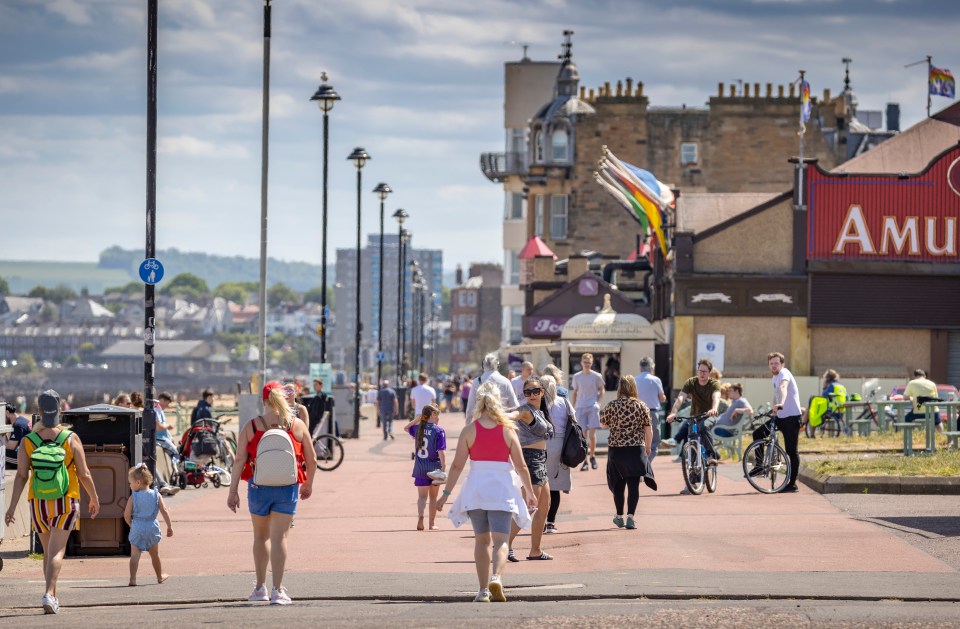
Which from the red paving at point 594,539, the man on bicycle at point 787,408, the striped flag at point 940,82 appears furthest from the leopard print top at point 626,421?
the striped flag at point 940,82

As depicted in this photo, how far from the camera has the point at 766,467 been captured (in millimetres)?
20438

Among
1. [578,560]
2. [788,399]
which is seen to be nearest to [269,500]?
[578,560]

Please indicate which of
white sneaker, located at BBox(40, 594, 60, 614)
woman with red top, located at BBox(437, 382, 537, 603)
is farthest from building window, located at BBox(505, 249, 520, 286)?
white sneaker, located at BBox(40, 594, 60, 614)

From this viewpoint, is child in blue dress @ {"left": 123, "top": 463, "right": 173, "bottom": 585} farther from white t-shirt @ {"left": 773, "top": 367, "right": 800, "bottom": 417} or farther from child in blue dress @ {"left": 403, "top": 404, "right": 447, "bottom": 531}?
white t-shirt @ {"left": 773, "top": 367, "right": 800, "bottom": 417}

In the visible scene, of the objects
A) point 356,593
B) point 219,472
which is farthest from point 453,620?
point 219,472

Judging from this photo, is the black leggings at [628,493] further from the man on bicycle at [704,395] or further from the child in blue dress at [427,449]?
the man on bicycle at [704,395]

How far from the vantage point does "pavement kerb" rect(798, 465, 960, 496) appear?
19.2 meters

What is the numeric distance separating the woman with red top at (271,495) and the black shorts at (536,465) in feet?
8.97

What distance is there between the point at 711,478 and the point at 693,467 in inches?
13.2

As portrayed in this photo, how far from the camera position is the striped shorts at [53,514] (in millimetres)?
12453

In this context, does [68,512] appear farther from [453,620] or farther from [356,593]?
[453,620]

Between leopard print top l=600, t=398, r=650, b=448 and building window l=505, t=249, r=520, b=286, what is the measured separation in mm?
58946

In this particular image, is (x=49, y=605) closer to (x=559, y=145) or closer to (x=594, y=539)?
(x=594, y=539)

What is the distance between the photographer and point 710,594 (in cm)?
1183
